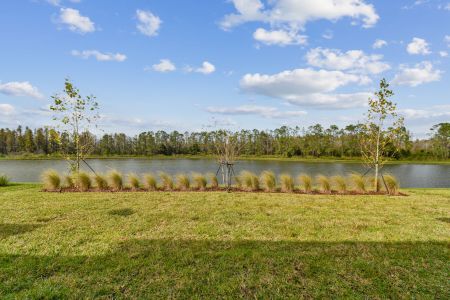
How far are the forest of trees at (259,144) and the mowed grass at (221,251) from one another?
43.3 m

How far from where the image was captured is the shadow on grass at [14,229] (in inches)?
177

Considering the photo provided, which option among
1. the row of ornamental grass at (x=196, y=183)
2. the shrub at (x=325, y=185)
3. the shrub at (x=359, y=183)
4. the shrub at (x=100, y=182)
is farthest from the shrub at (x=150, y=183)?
the shrub at (x=359, y=183)

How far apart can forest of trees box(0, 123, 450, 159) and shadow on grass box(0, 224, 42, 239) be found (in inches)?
1731

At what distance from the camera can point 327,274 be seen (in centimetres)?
311

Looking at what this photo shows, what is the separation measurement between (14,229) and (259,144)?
6521 cm

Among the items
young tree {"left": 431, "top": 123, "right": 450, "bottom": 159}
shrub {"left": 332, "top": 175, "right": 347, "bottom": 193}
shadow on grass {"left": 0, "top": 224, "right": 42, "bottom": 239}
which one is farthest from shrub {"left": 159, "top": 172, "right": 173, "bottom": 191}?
young tree {"left": 431, "top": 123, "right": 450, "bottom": 159}

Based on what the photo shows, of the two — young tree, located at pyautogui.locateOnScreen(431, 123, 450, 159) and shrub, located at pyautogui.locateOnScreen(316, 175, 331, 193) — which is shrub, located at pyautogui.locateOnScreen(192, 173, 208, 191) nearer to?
shrub, located at pyautogui.locateOnScreen(316, 175, 331, 193)

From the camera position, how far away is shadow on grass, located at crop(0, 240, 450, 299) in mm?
2752

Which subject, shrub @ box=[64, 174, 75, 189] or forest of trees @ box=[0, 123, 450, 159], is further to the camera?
forest of trees @ box=[0, 123, 450, 159]

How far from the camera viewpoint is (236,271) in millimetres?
3166

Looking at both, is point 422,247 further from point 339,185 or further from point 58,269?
point 339,185

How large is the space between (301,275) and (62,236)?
3713mm

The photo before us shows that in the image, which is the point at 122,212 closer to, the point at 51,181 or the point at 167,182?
the point at 167,182

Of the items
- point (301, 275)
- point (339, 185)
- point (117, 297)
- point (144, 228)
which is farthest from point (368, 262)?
point (339, 185)
